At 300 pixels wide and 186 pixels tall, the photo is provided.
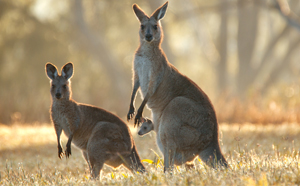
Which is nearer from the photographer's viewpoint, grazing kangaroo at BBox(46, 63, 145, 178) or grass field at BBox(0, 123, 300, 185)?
grass field at BBox(0, 123, 300, 185)

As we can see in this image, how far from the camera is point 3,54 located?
18391 mm

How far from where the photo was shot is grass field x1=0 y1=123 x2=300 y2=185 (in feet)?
11.5

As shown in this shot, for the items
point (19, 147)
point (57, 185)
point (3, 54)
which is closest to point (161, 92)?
point (57, 185)

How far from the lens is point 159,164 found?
492cm

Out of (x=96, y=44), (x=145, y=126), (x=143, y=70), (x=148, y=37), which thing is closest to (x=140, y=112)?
(x=145, y=126)

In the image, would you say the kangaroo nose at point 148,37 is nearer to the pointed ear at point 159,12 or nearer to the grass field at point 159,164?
the pointed ear at point 159,12

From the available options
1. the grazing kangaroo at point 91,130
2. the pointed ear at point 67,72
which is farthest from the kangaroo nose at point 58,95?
the pointed ear at point 67,72

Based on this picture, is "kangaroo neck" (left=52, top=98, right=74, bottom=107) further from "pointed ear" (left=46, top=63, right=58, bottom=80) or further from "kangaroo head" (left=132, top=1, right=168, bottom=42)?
"kangaroo head" (left=132, top=1, right=168, bottom=42)

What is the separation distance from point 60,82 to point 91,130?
73 centimetres

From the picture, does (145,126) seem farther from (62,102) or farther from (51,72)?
(51,72)

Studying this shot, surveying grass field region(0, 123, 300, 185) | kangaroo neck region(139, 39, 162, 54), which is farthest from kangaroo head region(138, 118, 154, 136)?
kangaroo neck region(139, 39, 162, 54)

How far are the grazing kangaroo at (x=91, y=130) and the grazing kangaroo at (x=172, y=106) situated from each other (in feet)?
1.12

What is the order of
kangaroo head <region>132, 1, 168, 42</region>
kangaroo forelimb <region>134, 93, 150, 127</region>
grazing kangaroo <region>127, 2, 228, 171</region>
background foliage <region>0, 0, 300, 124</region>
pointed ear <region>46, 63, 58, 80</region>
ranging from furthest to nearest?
background foliage <region>0, 0, 300, 124</region> → pointed ear <region>46, 63, 58, 80</region> → kangaroo head <region>132, 1, 168, 42</region> → kangaroo forelimb <region>134, 93, 150, 127</region> → grazing kangaroo <region>127, 2, 228, 171</region>

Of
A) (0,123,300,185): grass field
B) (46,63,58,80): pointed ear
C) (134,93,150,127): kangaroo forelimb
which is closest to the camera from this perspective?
(0,123,300,185): grass field
